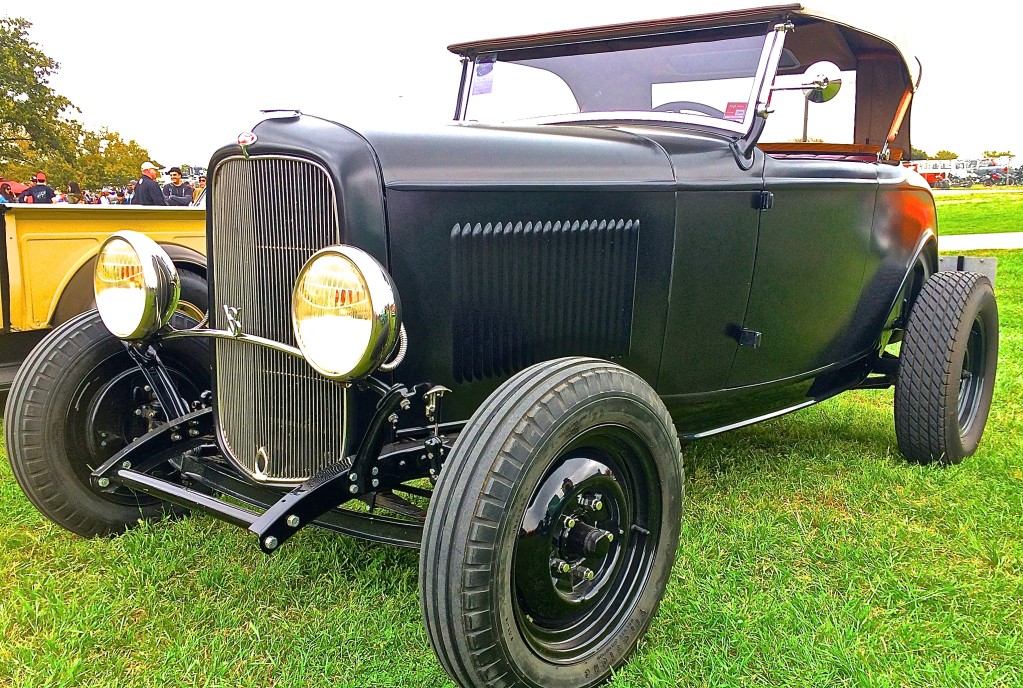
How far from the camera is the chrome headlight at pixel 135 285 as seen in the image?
7.91 feet

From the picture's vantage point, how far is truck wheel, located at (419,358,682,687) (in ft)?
5.89

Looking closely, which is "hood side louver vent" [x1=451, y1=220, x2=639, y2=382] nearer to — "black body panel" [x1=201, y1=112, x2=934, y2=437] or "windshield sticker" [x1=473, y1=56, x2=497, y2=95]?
"black body panel" [x1=201, y1=112, x2=934, y2=437]

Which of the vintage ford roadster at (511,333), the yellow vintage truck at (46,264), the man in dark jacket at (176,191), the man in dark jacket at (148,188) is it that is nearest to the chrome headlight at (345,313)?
the vintage ford roadster at (511,333)

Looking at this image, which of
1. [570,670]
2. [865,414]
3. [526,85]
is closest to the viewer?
[570,670]

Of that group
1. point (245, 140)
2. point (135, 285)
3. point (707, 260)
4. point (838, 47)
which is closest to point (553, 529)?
point (707, 260)

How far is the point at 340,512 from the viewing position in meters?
2.34

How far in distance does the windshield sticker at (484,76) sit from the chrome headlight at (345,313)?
1877mm

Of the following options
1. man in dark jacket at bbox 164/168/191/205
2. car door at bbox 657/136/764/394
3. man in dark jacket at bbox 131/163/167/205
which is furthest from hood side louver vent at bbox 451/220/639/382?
man in dark jacket at bbox 164/168/191/205

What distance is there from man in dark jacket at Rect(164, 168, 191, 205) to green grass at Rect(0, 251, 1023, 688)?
926cm

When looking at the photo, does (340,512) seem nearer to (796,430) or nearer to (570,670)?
(570,670)

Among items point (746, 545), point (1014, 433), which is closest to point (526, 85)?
point (746, 545)

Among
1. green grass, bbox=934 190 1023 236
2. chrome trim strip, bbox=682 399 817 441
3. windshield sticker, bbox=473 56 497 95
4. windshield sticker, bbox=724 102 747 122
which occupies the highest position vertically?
windshield sticker, bbox=473 56 497 95

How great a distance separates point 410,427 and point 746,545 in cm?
132

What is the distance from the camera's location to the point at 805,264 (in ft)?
10.3
